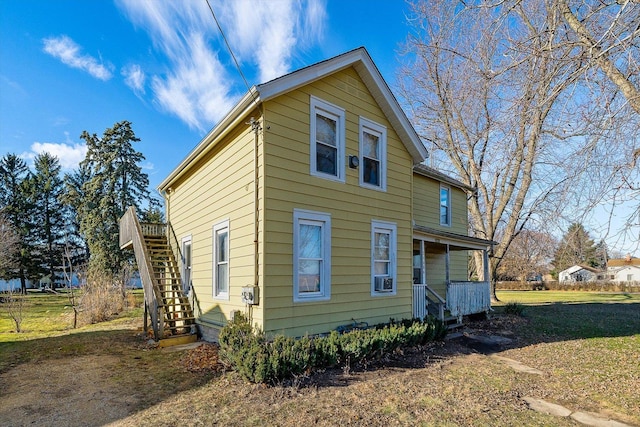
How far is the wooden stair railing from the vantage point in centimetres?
902

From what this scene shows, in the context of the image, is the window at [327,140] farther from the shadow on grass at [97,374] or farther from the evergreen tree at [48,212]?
the evergreen tree at [48,212]

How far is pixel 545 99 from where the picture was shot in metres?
5.66

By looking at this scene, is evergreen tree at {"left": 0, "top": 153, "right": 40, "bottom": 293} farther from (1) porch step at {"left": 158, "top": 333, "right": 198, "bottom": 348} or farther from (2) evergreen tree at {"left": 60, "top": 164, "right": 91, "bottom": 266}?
(1) porch step at {"left": 158, "top": 333, "right": 198, "bottom": 348}

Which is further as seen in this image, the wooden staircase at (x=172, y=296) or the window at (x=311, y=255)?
the wooden staircase at (x=172, y=296)

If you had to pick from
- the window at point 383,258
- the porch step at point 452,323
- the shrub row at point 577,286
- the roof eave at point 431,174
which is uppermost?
the roof eave at point 431,174

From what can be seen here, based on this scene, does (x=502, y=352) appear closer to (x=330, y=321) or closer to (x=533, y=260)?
(x=330, y=321)

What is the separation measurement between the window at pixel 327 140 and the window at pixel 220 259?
2.47m

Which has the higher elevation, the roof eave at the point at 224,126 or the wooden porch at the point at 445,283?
the roof eave at the point at 224,126

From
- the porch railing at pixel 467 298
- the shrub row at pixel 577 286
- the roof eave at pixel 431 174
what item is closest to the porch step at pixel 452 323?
the porch railing at pixel 467 298

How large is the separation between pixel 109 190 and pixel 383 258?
25320 millimetres

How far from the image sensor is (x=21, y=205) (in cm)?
3731

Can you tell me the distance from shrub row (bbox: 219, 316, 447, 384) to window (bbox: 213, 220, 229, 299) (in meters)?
1.56

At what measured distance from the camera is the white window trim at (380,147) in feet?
29.5

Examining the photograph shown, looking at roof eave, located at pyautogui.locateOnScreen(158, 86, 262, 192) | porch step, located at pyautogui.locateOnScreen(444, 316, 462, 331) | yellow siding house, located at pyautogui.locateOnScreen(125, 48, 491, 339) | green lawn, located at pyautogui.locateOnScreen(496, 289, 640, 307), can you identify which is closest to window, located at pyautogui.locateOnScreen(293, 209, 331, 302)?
yellow siding house, located at pyautogui.locateOnScreen(125, 48, 491, 339)
